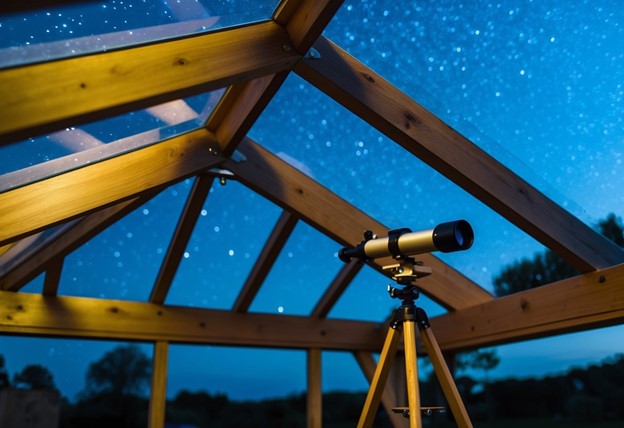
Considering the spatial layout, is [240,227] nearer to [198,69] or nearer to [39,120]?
[198,69]

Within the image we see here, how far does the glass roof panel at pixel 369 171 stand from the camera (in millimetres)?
3027

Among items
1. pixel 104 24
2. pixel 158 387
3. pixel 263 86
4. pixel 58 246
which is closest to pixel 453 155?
pixel 263 86

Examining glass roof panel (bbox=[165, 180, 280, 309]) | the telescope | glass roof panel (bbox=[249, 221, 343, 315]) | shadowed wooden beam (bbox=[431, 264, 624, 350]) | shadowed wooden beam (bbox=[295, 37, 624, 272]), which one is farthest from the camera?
glass roof panel (bbox=[249, 221, 343, 315])

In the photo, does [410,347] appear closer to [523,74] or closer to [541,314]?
[523,74]

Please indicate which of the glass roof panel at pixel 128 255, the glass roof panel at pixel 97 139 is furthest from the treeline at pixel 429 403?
the glass roof panel at pixel 97 139

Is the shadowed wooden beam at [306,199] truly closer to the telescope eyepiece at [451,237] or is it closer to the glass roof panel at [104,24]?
the glass roof panel at [104,24]

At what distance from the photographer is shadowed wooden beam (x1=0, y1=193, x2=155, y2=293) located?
10.0 feet

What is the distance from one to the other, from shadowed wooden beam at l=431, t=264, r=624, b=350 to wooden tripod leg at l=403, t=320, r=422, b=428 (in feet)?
3.96

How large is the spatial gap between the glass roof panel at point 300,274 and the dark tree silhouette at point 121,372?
120 cm

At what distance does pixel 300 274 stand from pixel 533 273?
1.60 meters

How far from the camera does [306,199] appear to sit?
3375 mm

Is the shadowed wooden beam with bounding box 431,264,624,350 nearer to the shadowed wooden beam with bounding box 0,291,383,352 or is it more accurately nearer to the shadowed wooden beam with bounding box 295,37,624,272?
the shadowed wooden beam with bounding box 295,37,624,272

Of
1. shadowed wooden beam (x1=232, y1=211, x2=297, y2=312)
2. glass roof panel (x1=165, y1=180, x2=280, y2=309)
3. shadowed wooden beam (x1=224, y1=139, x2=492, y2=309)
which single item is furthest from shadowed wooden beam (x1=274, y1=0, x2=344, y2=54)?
glass roof panel (x1=165, y1=180, x2=280, y2=309)

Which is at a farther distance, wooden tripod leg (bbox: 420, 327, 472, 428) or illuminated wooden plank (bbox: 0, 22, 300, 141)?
wooden tripod leg (bbox: 420, 327, 472, 428)
